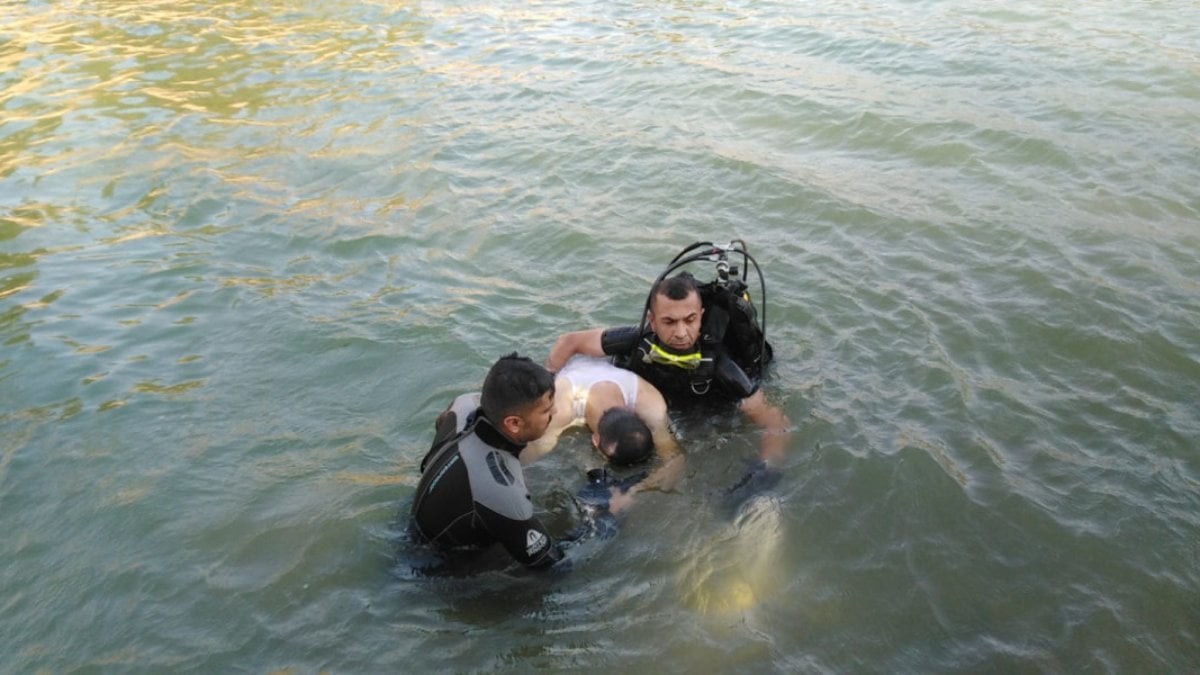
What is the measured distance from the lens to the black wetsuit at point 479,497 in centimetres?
404

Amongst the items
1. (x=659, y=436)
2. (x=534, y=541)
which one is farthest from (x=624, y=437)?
(x=534, y=541)

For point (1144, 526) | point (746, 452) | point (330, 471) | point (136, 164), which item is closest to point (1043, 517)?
point (1144, 526)

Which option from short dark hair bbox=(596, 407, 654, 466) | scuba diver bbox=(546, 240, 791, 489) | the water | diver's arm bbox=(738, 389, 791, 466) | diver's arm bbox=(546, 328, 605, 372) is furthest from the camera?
diver's arm bbox=(546, 328, 605, 372)

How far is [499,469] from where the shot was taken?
4.08 m

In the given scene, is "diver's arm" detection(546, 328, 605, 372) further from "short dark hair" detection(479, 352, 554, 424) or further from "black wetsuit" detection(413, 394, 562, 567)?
"short dark hair" detection(479, 352, 554, 424)

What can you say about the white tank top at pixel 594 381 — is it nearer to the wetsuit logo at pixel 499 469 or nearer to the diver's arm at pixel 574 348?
the diver's arm at pixel 574 348

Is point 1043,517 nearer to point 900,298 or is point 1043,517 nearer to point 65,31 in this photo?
point 900,298

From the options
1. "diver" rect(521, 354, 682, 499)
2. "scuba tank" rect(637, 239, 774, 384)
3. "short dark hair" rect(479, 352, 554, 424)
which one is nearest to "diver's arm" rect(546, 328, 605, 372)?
"diver" rect(521, 354, 682, 499)

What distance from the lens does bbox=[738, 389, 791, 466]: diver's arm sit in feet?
→ 17.5

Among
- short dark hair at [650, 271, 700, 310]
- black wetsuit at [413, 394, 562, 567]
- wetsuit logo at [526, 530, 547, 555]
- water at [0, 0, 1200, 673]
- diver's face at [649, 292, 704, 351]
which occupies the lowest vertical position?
water at [0, 0, 1200, 673]

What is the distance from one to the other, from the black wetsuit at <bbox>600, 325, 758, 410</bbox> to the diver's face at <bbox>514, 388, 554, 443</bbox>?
1333 mm

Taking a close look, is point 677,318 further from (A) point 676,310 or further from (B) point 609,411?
(B) point 609,411

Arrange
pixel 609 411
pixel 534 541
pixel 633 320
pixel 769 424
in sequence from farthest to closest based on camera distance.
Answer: pixel 633 320, pixel 769 424, pixel 609 411, pixel 534 541

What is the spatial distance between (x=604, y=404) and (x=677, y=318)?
0.64 meters
